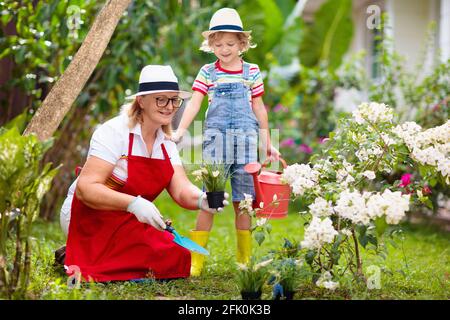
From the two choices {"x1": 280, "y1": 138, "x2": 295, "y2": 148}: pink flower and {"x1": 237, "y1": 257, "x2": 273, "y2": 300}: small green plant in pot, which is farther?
{"x1": 280, "y1": 138, "x2": 295, "y2": 148}: pink flower

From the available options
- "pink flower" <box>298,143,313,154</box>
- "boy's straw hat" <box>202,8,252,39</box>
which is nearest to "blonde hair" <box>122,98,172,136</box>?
"boy's straw hat" <box>202,8,252,39</box>

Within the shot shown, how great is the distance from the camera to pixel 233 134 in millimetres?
4266

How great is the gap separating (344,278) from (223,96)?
4.65ft

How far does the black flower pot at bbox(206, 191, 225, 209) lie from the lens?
3730mm

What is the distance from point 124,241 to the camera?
12.6 ft

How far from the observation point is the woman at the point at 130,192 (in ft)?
12.3

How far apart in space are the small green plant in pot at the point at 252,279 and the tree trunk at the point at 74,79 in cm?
130

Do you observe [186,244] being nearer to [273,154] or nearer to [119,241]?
[119,241]

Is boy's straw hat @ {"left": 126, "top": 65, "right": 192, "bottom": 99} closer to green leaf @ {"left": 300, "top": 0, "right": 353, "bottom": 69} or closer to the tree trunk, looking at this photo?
the tree trunk

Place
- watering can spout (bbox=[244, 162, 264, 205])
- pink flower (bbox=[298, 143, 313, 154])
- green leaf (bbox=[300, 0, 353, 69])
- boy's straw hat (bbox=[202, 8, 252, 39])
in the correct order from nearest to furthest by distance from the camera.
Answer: watering can spout (bbox=[244, 162, 264, 205]), boy's straw hat (bbox=[202, 8, 252, 39]), pink flower (bbox=[298, 143, 313, 154]), green leaf (bbox=[300, 0, 353, 69])

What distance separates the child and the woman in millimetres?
349
